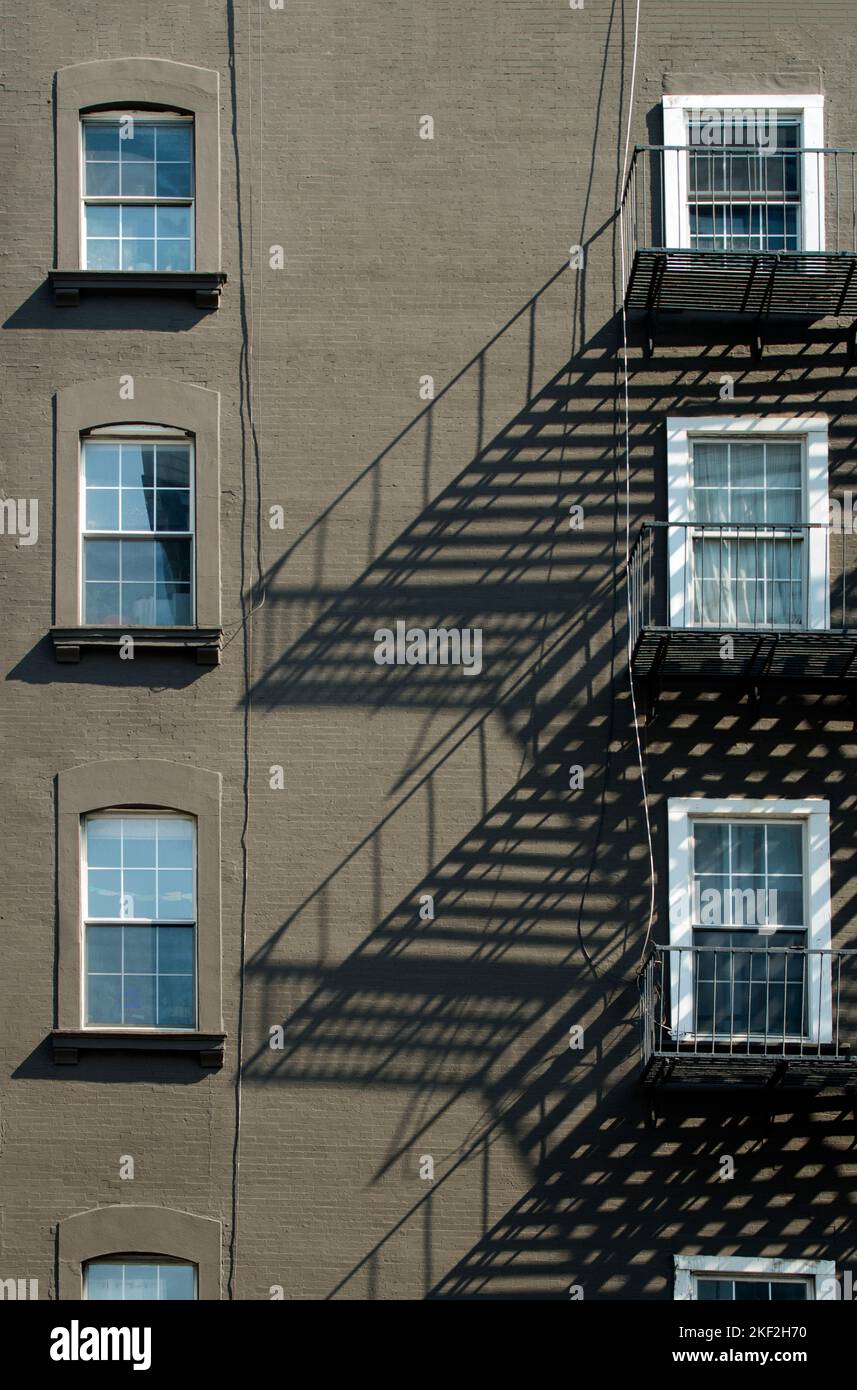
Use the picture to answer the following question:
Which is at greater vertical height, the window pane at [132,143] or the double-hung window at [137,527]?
the window pane at [132,143]

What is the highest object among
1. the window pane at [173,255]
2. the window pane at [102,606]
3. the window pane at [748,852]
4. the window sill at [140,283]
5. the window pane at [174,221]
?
the window pane at [174,221]

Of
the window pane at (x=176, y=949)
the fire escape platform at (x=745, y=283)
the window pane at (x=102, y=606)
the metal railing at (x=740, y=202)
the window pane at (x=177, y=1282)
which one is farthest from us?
the metal railing at (x=740, y=202)

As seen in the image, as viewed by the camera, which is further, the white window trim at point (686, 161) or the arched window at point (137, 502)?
the white window trim at point (686, 161)

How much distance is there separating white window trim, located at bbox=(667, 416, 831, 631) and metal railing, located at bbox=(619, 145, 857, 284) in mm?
1562

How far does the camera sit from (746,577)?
1850 centimetres

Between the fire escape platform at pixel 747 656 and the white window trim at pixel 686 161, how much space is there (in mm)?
3916

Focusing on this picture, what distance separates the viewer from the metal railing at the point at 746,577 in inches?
723

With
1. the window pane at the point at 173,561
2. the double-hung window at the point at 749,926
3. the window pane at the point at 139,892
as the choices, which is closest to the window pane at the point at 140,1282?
the window pane at the point at 139,892

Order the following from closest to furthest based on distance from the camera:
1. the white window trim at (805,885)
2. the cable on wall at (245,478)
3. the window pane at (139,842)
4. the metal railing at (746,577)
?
the cable on wall at (245,478) < the white window trim at (805,885) < the window pane at (139,842) < the metal railing at (746,577)

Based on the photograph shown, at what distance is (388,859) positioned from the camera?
59.1 ft

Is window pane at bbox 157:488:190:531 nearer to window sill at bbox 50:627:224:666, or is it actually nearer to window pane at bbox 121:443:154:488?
window pane at bbox 121:443:154:488

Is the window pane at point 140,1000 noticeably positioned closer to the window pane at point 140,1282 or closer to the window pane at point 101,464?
the window pane at point 140,1282

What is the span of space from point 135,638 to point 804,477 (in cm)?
619
